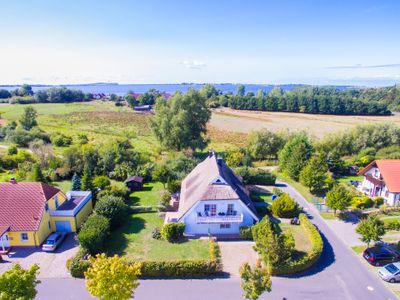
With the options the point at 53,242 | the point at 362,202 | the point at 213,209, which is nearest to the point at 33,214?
the point at 53,242

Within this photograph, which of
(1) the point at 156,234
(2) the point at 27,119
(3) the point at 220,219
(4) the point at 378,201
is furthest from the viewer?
(2) the point at 27,119

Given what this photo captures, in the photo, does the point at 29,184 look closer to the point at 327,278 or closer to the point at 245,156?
the point at 327,278

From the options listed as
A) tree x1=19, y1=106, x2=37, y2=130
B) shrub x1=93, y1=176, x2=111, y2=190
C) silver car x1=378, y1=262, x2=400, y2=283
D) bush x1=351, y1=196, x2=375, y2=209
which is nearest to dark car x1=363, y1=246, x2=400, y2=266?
silver car x1=378, y1=262, x2=400, y2=283

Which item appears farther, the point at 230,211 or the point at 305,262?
the point at 230,211

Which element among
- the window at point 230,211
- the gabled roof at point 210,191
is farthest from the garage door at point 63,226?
the window at point 230,211

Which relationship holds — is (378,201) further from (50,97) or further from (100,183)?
(50,97)

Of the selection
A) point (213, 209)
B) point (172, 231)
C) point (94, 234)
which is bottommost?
point (172, 231)

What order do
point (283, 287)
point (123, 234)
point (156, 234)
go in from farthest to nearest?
point (123, 234) < point (156, 234) < point (283, 287)

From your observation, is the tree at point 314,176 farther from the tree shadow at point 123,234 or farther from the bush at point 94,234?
the bush at point 94,234
